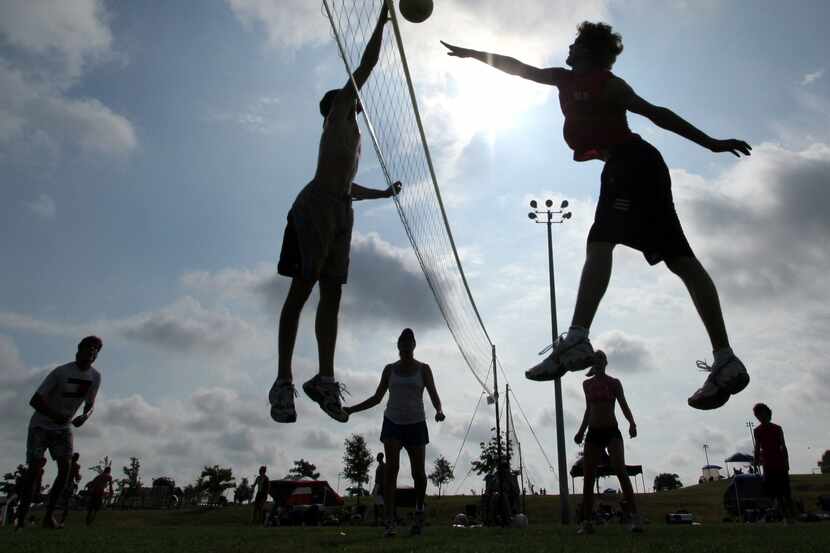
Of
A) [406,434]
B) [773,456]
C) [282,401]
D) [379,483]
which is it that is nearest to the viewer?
[282,401]

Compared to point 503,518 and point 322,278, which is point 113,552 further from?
point 503,518

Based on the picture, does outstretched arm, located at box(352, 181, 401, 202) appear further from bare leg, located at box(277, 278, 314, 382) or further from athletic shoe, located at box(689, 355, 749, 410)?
athletic shoe, located at box(689, 355, 749, 410)

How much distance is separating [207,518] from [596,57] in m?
34.2

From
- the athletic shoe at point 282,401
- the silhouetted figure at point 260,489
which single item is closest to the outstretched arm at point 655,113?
the athletic shoe at point 282,401

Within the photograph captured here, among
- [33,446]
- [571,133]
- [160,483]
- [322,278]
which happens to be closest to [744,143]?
[571,133]

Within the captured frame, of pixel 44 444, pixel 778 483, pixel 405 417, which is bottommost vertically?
pixel 778 483

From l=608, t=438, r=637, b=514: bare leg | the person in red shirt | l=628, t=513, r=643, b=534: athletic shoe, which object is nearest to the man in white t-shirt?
l=608, t=438, r=637, b=514: bare leg

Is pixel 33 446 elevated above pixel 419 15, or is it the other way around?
pixel 419 15

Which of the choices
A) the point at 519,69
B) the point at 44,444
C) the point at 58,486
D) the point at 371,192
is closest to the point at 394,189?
the point at 371,192

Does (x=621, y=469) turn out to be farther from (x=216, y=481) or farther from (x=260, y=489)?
(x=216, y=481)

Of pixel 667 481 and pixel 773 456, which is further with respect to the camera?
pixel 667 481

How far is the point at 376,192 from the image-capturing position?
5559 millimetres

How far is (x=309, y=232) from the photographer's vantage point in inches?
173

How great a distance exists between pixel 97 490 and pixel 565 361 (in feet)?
46.6
